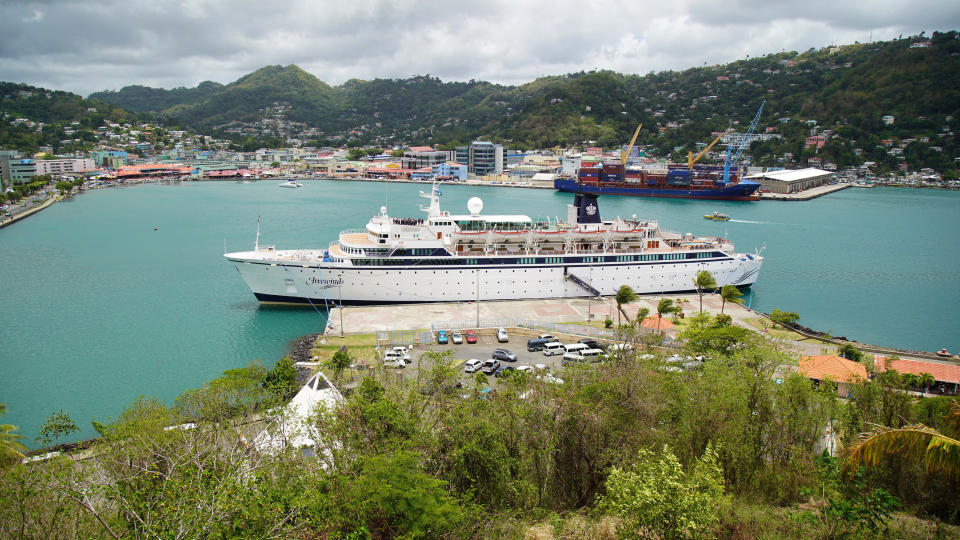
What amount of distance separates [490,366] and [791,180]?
255 feet

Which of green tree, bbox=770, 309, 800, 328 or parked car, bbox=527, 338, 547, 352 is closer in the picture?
parked car, bbox=527, 338, 547, 352

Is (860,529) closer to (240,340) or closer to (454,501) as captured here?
(454,501)

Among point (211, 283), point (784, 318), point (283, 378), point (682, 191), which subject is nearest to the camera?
point (283, 378)

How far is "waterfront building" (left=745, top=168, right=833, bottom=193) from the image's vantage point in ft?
258

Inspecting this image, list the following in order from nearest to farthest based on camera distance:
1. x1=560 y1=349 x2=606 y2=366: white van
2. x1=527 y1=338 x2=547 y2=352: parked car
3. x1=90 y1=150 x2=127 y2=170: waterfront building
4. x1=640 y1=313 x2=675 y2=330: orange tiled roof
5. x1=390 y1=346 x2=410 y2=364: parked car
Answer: x1=560 y1=349 x2=606 y2=366: white van, x1=390 y1=346 x2=410 y2=364: parked car, x1=527 y1=338 x2=547 y2=352: parked car, x1=640 y1=313 x2=675 y2=330: orange tiled roof, x1=90 y1=150 x2=127 y2=170: waterfront building

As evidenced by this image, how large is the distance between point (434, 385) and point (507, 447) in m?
1.83

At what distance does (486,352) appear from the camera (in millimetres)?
19016

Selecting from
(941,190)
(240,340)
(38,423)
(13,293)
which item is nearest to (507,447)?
(38,423)

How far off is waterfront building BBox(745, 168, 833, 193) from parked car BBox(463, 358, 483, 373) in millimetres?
74311

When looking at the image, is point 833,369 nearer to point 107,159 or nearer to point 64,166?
point 64,166

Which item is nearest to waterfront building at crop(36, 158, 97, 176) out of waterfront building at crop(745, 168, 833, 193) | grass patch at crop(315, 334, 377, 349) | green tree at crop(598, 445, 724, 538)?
grass patch at crop(315, 334, 377, 349)


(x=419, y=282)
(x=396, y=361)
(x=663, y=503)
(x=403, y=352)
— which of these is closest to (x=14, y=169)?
(x=419, y=282)

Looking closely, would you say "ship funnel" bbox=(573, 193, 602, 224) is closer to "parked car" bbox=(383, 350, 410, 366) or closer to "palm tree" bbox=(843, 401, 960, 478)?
"parked car" bbox=(383, 350, 410, 366)

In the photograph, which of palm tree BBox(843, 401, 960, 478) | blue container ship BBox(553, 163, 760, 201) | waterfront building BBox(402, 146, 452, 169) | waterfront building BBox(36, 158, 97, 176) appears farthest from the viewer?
waterfront building BBox(402, 146, 452, 169)
